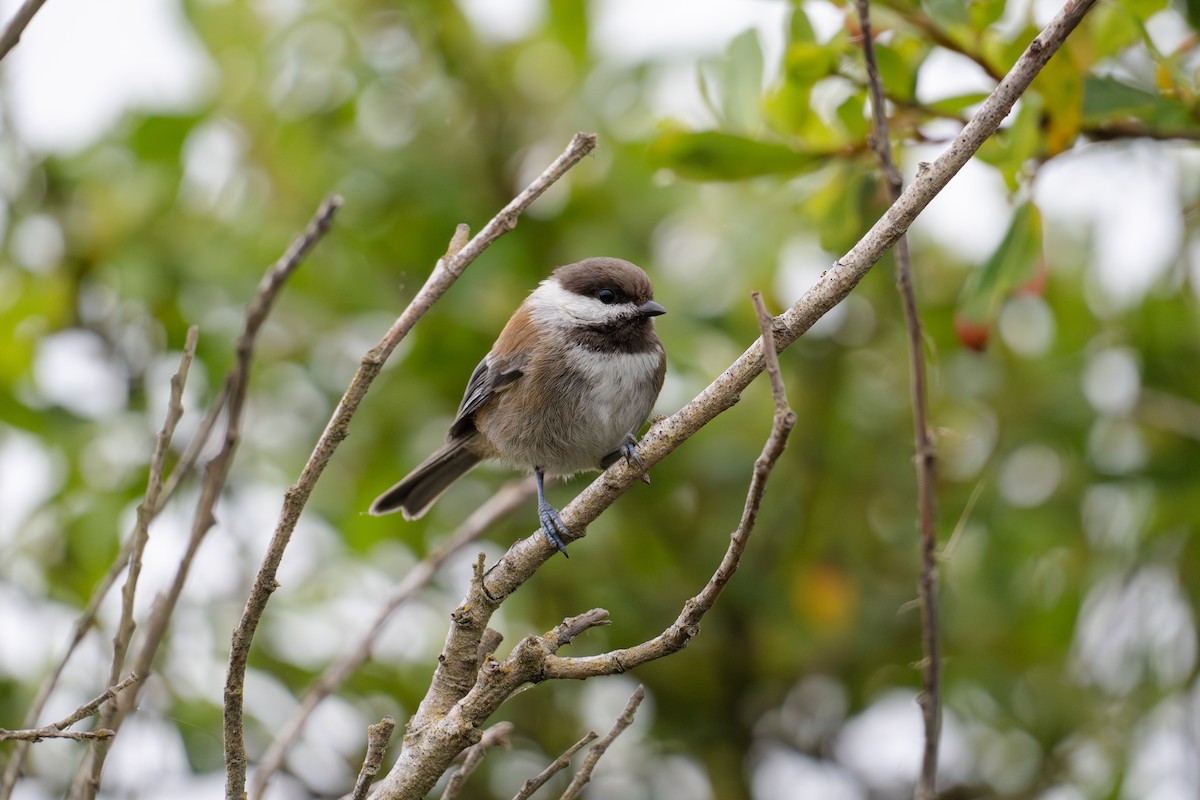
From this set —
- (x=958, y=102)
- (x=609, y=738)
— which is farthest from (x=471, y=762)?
(x=958, y=102)

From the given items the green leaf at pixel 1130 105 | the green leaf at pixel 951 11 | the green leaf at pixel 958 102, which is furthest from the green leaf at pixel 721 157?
the green leaf at pixel 1130 105

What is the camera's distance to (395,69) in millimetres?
4195

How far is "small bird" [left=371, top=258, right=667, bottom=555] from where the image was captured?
3.77 metres

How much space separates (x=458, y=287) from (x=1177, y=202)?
228 cm

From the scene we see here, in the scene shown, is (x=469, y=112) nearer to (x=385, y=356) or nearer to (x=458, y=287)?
(x=458, y=287)

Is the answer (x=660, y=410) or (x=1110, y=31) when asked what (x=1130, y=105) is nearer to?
(x=1110, y=31)

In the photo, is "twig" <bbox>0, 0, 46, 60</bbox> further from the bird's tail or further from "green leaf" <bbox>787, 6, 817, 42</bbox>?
the bird's tail

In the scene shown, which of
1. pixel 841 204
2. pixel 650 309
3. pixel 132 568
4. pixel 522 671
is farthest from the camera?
pixel 650 309

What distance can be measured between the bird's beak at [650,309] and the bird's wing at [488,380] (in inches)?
16.5

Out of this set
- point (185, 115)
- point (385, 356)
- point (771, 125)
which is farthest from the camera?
point (185, 115)

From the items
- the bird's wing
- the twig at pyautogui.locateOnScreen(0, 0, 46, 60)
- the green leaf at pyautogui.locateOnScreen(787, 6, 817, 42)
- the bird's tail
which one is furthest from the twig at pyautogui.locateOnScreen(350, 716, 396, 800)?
the bird's wing

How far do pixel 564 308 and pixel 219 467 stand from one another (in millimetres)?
2070

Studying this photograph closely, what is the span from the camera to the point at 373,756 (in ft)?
5.68

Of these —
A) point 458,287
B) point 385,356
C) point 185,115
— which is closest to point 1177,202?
point 458,287
